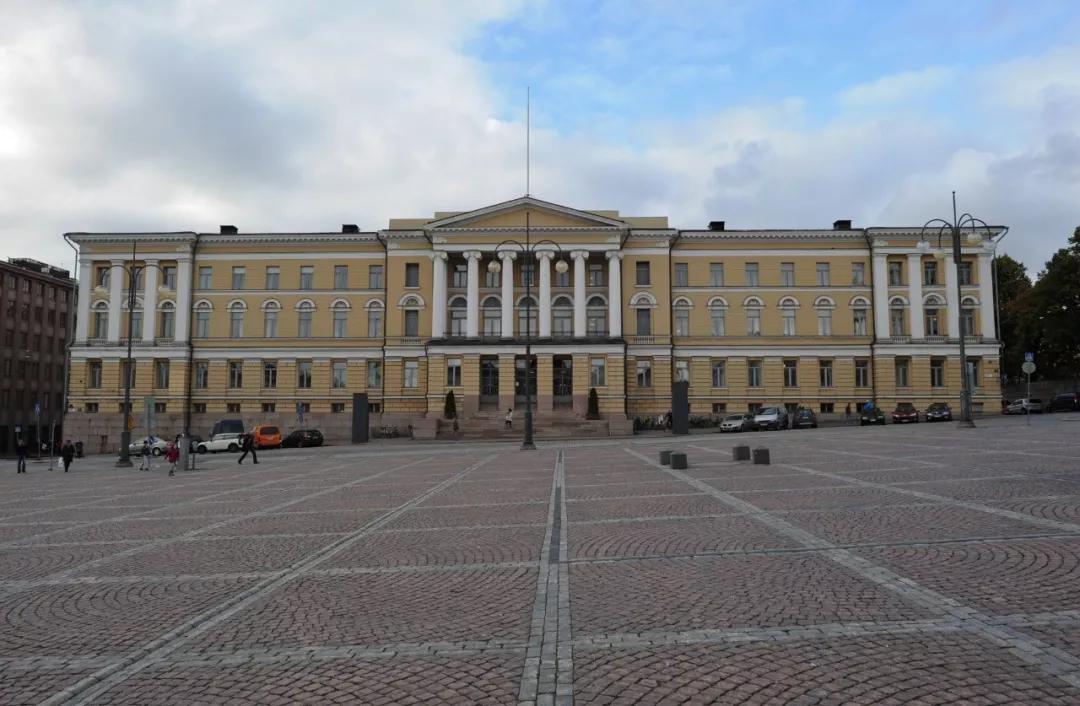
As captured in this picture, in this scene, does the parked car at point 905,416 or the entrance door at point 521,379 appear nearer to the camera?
the parked car at point 905,416

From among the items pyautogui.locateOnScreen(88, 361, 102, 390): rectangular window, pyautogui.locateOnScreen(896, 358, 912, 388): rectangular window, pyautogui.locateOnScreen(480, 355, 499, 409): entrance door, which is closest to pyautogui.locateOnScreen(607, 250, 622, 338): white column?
pyautogui.locateOnScreen(480, 355, 499, 409): entrance door

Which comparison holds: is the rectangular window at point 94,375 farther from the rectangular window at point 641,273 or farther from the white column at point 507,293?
the rectangular window at point 641,273

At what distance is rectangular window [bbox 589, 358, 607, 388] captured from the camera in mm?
54688

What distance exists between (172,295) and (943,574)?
63031 mm

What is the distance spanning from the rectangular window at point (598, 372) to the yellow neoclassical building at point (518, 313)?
169 centimetres

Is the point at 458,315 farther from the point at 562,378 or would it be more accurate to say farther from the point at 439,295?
the point at 562,378

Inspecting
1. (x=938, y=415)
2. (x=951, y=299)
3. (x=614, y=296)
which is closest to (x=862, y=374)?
(x=951, y=299)

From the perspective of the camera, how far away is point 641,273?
191ft

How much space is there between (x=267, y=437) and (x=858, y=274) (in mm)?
47523

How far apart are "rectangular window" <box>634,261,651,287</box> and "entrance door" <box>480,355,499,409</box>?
43.9ft

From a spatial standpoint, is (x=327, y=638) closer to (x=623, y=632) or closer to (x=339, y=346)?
(x=623, y=632)

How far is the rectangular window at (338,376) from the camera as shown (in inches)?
2299

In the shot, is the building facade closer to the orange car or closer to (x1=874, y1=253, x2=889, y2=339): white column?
the orange car

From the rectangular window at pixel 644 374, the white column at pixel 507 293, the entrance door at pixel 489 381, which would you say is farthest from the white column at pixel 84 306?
the rectangular window at pixel 644 374
